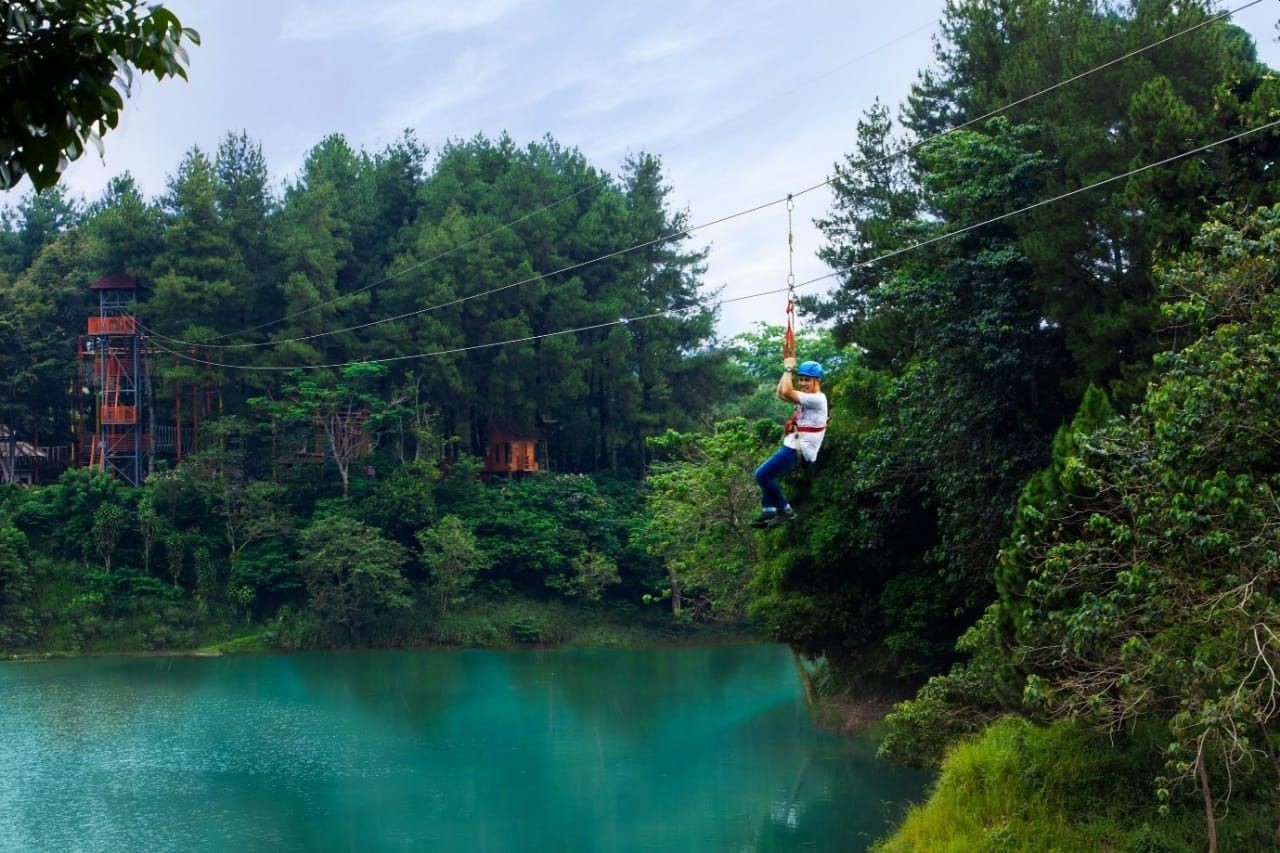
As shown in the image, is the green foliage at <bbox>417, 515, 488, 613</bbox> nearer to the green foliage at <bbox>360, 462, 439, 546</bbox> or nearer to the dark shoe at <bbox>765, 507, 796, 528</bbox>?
the green foliage at <bbox>360, 462, 439, 546</bbox>

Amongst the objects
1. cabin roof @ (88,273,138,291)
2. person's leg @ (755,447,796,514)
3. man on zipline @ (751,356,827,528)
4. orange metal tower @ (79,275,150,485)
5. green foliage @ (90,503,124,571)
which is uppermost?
cabin roof @ (88,273,138,291)

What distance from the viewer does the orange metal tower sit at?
32094 millimetres

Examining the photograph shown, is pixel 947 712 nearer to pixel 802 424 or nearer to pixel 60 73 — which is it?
pixel 802 424

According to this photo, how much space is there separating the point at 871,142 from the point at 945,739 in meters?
13.7

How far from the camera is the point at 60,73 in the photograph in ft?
9.78

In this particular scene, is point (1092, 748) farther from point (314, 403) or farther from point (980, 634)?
point (314, 403)

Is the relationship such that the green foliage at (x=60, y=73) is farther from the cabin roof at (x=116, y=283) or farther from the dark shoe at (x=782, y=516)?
the cabin roof at (x=116, y=283)

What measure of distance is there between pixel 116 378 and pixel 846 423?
23390 millimetres

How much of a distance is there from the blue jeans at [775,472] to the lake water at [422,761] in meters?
5.55

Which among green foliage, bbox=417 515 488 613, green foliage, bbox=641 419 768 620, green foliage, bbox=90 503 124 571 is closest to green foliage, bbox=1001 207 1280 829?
green foliage, bbox=641 419 768 620

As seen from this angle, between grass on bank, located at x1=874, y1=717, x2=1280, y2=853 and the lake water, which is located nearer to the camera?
grass on bank, located at x1=874, y1=717, x2=1280, y2=853

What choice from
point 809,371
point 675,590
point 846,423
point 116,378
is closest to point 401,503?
point 675,590

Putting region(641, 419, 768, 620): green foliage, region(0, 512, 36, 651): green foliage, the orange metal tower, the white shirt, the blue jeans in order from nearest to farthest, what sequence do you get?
the white shirt, the blue jeans, region(641, 419, 768, 620): green foliage, region(0, 512, 36, 651): green foliage, the orange metal tower

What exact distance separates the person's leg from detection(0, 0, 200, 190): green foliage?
236 inches
